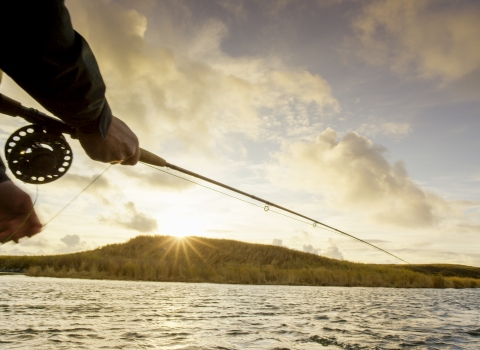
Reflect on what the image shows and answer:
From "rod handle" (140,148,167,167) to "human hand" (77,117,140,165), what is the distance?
1.91 feet

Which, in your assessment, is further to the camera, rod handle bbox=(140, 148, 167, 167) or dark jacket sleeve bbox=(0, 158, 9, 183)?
rod handle bbox=(140, 148, 167, 167)

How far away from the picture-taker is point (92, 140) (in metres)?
2.26

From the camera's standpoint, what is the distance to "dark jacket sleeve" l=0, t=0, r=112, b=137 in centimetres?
134

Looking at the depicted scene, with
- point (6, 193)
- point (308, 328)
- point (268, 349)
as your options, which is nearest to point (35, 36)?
point (6, 193)

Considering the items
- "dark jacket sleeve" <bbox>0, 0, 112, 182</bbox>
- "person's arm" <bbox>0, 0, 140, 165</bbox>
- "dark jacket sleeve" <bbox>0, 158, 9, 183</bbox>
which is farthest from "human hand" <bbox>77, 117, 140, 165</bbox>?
"dark jacket sleeve" <bbox>0, 158, 9, 183</bbox>

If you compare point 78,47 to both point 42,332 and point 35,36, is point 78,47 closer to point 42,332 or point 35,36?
point 35,36

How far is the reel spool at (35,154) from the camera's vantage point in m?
2.50

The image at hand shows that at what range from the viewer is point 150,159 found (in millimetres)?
3396

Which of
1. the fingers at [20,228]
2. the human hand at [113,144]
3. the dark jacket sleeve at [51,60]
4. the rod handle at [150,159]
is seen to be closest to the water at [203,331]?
the fingers at [20,228]

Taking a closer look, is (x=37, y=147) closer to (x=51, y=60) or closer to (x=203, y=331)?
(x=51, y=60)

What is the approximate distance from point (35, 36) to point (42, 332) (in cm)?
398

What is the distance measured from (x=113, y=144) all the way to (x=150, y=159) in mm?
1000

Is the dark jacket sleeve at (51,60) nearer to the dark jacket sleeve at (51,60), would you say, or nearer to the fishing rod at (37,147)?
the dark jacket sleeve at (51,60)

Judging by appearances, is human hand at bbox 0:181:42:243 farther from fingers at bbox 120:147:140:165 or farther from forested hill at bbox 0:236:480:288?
forested hill at bbox 0:236:480:288
